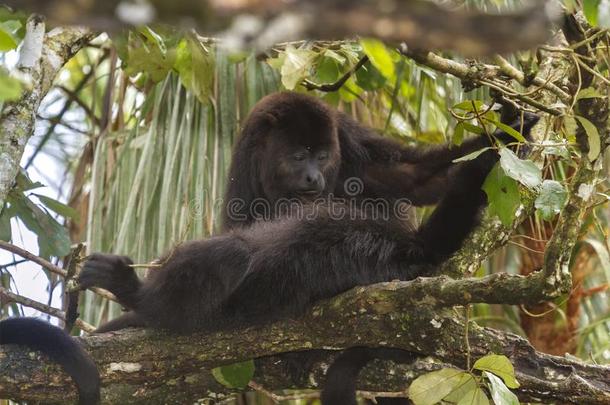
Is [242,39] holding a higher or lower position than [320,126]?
lower

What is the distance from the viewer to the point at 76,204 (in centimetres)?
515

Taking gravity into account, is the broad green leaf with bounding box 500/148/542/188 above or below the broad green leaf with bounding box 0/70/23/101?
above

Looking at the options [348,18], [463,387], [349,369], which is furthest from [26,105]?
[348,18]

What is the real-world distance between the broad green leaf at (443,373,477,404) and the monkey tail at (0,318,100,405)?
131 cm

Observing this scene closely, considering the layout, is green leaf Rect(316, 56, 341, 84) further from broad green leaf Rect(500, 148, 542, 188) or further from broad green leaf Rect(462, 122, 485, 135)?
broad green leaf Rect(500, 148, 542, 188)

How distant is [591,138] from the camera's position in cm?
238

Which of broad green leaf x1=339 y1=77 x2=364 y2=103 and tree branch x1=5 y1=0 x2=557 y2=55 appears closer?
tree branch x1=5 y1=0 x2=557 y2=55

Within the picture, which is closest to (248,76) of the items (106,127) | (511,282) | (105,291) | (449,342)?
(106,127)

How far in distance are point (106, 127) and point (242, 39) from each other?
14.9 ft

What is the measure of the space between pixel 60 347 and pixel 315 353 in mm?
1013

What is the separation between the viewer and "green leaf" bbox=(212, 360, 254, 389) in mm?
3049

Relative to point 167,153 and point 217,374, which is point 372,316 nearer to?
point 217,374

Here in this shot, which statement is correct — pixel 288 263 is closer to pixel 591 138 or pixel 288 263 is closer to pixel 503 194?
pixel 503 194

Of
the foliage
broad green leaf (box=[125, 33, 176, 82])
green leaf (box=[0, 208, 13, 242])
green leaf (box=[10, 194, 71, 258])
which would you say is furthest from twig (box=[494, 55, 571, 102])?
green leaf (box=[0, 208, 13, 242])
